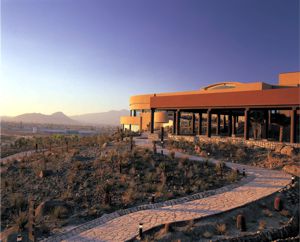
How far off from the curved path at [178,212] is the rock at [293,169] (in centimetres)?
252

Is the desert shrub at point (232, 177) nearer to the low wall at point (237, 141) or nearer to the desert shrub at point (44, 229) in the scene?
the low wall at point (237, 141)

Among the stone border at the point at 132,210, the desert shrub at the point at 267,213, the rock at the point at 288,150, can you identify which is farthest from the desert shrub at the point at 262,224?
the rock at the point at 288,150

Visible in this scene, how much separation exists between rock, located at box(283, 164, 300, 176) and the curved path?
2.52m

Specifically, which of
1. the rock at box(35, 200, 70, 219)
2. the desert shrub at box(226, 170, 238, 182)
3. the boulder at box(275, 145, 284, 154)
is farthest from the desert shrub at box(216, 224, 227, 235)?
the boulder at box(275, 145, 284, 154)

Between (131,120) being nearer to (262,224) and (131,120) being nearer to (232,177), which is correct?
(232,177)

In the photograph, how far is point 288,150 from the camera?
1930cm

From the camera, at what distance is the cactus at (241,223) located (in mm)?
9156

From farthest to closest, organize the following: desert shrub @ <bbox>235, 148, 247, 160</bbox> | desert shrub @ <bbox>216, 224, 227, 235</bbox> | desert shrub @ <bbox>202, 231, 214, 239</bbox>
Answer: desert shrub @ <bbox>235, 148, 247, 160</bbox>, desert shrub @ <bbox>216, 224, 227, 235</bbox>, desert shrub @ <bbox>202, 231, 214, 239</bbox>

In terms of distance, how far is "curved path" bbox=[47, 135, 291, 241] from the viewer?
349 inches

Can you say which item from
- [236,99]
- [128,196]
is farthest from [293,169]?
[128,196]

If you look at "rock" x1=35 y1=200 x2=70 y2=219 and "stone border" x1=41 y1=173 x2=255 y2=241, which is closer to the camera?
"stone border" x1=41 y1=173 x2=255 y2=241

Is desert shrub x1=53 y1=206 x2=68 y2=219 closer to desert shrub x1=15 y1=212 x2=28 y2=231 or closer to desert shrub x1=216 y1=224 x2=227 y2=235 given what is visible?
desert shrub x1=15 y1=212 x2=28 y2=231

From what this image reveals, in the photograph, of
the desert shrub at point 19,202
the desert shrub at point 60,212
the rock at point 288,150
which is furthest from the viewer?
the rock at point 288,150

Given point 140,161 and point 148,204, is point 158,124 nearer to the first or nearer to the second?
point 140,161
